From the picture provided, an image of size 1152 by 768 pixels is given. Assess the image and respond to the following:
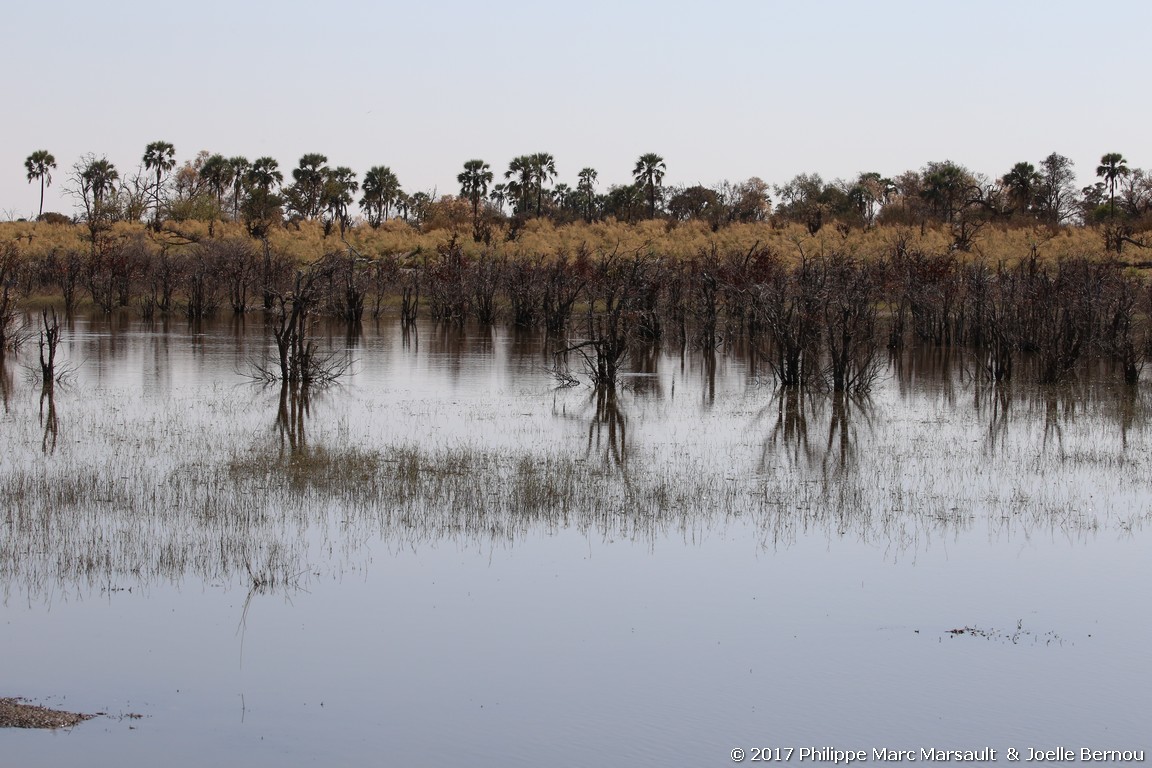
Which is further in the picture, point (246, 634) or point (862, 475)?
point (862, 475)

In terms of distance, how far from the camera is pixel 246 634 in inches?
328

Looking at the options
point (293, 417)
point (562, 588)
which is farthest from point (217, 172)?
point (562, 588)

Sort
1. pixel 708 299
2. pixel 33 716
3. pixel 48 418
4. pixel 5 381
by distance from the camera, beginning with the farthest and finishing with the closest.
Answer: pixel 708 299
pixel 5 381
pixel 48 418
pixel 33 716

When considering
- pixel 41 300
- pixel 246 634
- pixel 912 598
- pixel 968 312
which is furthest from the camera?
pixel 41 300

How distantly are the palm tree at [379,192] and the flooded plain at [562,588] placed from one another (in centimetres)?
6523

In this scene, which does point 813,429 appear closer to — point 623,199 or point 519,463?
point 519,463

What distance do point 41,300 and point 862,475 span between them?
4331 centimetres

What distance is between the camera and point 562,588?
9695 millimetres

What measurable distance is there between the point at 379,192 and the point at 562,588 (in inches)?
2970

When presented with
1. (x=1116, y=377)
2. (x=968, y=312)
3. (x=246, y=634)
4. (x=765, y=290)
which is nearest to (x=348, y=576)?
(x=246, y=634)

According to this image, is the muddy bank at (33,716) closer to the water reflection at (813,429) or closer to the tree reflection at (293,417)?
the tree reflection at (293,417)

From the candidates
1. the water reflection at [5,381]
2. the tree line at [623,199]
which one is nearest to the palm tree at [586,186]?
the tree line at [623,199]

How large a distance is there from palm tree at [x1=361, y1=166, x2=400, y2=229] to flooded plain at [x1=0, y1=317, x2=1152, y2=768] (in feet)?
214

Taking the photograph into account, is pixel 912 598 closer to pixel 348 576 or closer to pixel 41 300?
pixel 348 576
